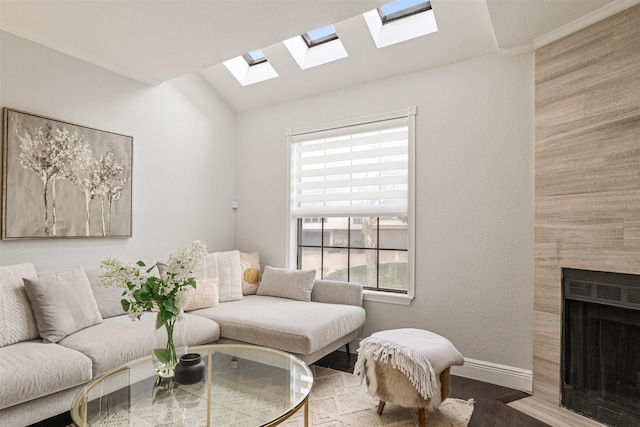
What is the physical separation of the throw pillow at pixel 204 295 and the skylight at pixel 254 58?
2304 mm

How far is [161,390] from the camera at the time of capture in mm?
1751

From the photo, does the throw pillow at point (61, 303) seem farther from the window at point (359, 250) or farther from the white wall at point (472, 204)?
the white wall at point (472, 204)

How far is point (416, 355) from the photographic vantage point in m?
2.25

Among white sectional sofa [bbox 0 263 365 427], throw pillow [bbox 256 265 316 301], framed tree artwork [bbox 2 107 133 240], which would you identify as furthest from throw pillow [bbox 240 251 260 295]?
framed tree artwork [bbox 2 107 133 240]

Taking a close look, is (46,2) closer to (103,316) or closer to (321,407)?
(103,316)

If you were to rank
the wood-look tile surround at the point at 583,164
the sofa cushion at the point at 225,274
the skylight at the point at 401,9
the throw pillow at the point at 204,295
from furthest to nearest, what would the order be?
the sofa cushion at the point at 225,274, the throw pillow at the point at 204,295, the skylight at the point at 401,9, the wood-look tile surround at the point at 583,164

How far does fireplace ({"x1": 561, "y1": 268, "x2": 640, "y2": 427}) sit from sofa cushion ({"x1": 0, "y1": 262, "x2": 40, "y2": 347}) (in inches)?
133

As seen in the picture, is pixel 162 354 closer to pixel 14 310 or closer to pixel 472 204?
pixel 14 310

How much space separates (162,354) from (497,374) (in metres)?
2.41

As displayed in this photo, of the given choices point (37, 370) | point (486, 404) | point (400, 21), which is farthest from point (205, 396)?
point (400, 21)

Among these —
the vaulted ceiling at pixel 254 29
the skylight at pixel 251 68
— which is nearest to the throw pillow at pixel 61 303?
the vaulted ceiling at pixel 254 29

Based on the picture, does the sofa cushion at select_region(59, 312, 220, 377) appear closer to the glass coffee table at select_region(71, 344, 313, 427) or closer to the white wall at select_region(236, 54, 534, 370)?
the glass coffee table at select_region(71, 344, 313, 427)

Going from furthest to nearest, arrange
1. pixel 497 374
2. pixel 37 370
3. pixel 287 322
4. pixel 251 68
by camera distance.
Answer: pixel 251 68
pixel 497 374
pixel 287 322
pixel 37 370

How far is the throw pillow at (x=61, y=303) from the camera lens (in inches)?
94.3
